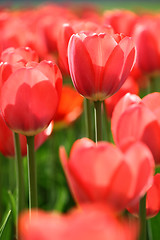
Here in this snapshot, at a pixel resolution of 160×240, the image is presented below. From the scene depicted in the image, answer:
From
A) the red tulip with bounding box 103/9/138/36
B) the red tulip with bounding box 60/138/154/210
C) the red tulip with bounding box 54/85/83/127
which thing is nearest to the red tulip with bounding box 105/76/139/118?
the red tulip with bounding box 103/9/138/36

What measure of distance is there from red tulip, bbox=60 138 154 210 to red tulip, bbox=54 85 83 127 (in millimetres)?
1308

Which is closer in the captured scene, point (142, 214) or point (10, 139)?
point (142, 214)

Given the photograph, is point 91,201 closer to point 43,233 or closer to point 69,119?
point 43,233

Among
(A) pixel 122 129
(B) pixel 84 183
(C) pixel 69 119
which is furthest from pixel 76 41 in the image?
(C) pixel 69 119

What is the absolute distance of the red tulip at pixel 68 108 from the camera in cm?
180

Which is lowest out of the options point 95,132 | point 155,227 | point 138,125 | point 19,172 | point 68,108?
point 68,108

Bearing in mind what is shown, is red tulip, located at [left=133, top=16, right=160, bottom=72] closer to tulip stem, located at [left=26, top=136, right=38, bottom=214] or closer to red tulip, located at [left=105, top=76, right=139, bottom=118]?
red tulip, located at [left=105, top=76, right=139, bottom=118]

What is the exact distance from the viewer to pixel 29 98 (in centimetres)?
69

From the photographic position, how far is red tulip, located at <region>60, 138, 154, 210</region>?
0.45 meters

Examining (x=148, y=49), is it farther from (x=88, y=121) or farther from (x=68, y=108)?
(x=68, y=108)

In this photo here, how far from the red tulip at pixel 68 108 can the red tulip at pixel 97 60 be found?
1032 mm

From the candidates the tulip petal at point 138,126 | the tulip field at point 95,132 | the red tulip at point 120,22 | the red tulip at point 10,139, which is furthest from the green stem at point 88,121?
the red tulip at point 120,22

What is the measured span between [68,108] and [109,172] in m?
1.40

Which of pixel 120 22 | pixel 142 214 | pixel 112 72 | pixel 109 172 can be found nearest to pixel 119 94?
pixel 120 22
